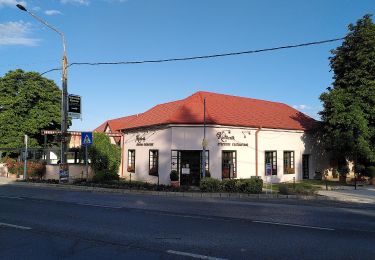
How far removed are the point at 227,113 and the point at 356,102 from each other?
8.55m

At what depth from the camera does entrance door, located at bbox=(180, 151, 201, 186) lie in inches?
929

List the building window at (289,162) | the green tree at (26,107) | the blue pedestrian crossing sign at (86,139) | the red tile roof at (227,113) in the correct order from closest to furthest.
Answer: the blue pedestrian crossing sign at (86,139) < the red tile roof at (227,113) < the building window at (289,162) < the green tree at (26,107)

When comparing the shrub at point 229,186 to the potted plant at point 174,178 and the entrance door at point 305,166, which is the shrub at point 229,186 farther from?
the entrance door at point 305,166

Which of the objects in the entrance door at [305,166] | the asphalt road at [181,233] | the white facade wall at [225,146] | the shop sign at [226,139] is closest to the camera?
the asphalt road at [181,233]

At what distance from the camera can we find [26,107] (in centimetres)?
3919

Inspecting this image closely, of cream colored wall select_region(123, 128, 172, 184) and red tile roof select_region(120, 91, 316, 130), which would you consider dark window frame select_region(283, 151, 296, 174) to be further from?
cream colored wall select_region(123, 128, 172, 184)

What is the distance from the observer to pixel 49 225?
927cm

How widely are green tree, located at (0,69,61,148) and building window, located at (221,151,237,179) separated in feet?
74.9

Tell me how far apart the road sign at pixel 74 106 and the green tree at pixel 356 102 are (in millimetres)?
16566

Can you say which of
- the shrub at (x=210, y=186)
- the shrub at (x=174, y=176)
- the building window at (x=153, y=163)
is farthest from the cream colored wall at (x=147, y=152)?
the shrub at (x=210, y=186)

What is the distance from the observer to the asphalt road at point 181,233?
675 centimetres

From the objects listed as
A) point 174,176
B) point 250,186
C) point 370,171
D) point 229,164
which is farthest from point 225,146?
point 370,171

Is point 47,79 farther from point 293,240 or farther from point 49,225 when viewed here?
point 293,240

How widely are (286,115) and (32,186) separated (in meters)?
20.0
